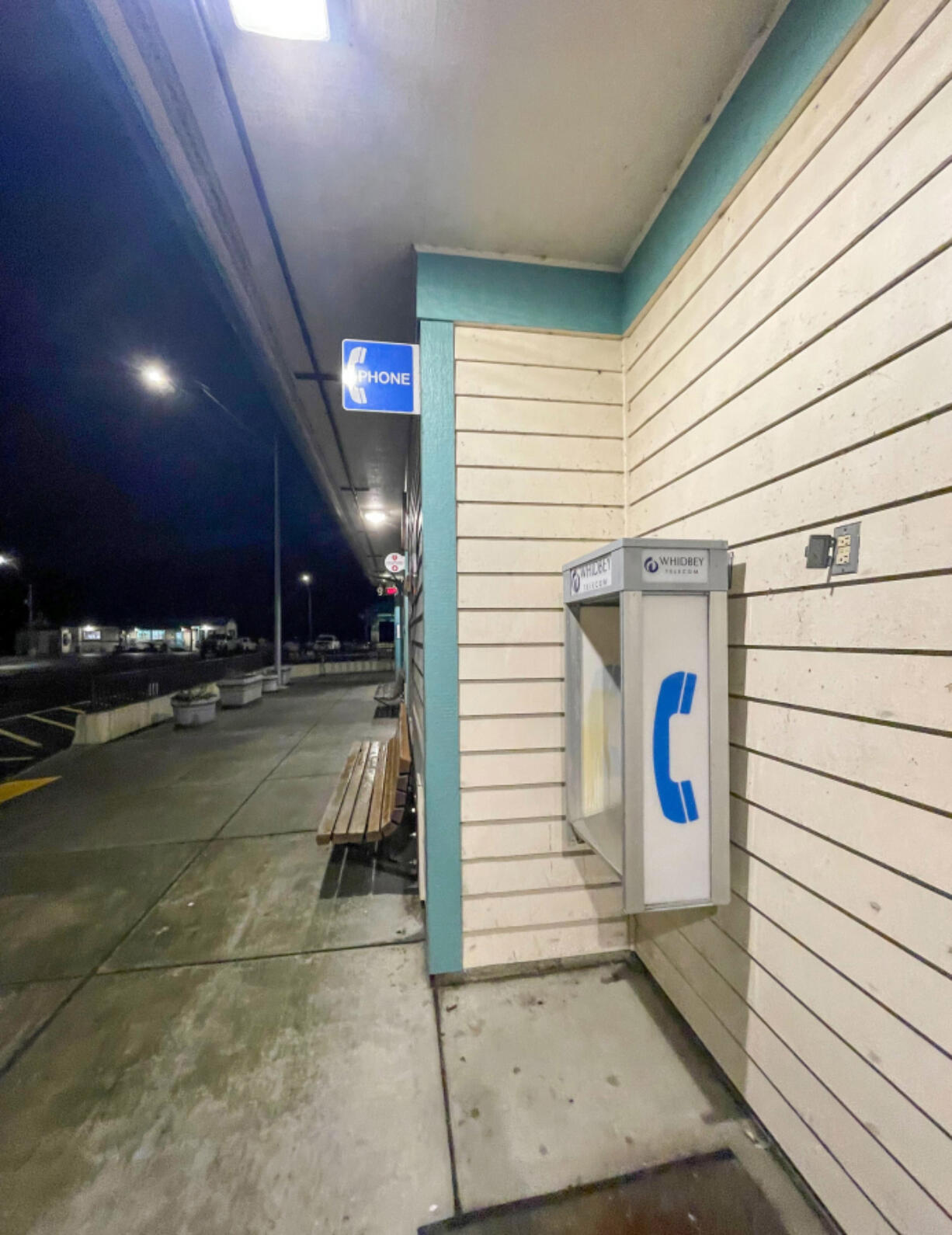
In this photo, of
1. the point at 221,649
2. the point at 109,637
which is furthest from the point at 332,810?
the point at 109,637

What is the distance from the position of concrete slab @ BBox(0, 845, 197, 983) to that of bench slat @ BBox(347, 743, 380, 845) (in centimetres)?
128

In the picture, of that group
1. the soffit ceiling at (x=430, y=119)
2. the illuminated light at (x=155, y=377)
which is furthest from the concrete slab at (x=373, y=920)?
the illuminated light at (x=155, y=377)

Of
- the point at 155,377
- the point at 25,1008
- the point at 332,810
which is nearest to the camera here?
the point at 25,1008

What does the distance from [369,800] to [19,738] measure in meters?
8.04

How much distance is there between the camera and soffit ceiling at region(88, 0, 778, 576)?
4.68 ft

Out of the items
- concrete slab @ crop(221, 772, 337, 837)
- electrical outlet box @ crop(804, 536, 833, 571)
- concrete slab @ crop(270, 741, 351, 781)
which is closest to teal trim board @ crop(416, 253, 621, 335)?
electrical outlet box @ crop(804, 536, 833, 571)

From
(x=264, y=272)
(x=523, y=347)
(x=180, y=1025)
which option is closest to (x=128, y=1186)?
(x=180, y=1025)

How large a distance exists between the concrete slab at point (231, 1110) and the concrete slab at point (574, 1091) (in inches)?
5.5

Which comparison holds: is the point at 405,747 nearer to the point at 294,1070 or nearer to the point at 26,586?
the point at 294,1070

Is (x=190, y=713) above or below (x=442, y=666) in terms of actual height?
below

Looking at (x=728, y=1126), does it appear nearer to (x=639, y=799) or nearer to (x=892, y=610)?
(x=639, y=799)

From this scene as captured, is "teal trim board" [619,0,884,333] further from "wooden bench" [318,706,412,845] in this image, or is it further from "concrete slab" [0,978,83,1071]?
"concrete slab" [0,978,83,1071]

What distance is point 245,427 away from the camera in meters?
9.73

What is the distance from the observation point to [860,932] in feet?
3.89
